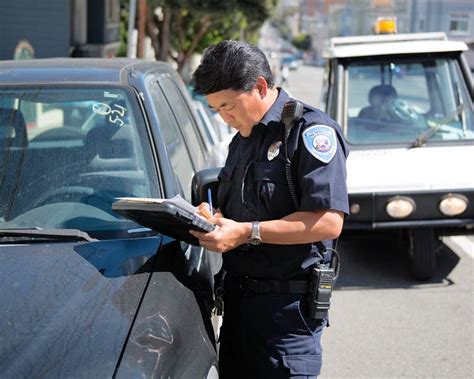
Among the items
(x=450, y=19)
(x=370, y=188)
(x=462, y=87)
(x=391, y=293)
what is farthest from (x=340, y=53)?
(x=450, y=19)

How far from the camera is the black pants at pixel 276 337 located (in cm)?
241

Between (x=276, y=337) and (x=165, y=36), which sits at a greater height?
(x=276, y=337)

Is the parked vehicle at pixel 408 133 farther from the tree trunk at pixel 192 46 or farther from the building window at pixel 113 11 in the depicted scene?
the tree trunk at pixel 192 46

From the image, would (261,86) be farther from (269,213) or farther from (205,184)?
(205,184)

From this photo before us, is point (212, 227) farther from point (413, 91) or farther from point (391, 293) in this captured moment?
point (413, 91)

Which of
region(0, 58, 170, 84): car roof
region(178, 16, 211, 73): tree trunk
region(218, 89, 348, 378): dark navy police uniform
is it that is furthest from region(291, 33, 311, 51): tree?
region(218, 89, 348, 378): dark navy police uniform

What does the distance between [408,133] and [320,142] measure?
4.27m

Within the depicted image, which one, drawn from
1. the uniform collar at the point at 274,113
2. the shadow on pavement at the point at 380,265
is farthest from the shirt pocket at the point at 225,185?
the shadow on pavement at the point at 380,265

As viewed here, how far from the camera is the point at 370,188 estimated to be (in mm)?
5590

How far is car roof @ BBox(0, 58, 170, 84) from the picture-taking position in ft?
10.6

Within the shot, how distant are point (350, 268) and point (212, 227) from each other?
428 cm

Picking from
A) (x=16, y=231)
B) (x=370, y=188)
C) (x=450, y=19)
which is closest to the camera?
(x=16, y=231)

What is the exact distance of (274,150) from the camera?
7.93 feet

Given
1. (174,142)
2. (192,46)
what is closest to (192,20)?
(192,46)
